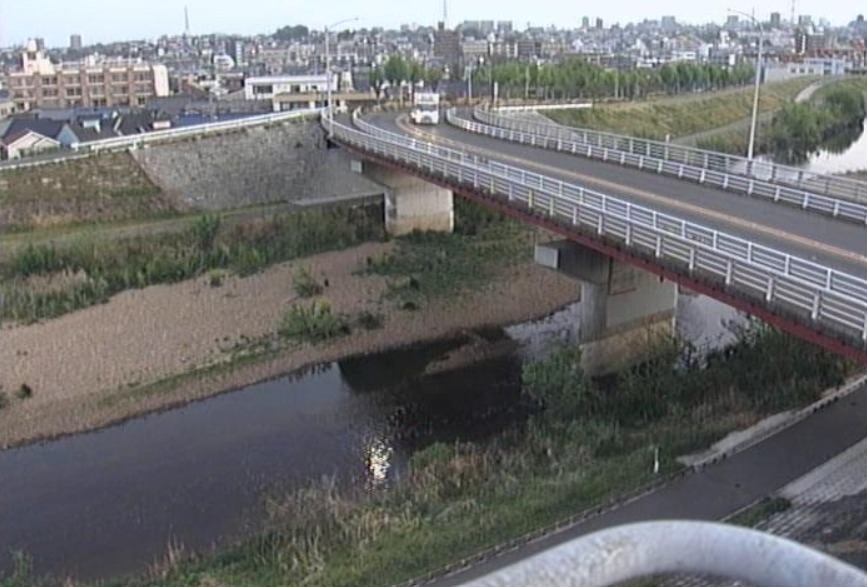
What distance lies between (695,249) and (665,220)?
293 cm

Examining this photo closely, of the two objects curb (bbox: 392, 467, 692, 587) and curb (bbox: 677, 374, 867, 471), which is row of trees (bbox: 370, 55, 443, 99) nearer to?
curb (bbox: 677, 374, 867, 471)

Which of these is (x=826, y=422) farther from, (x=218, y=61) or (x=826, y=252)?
(x=218, y=61)

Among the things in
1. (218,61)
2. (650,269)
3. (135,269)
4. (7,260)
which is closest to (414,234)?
(135,269)

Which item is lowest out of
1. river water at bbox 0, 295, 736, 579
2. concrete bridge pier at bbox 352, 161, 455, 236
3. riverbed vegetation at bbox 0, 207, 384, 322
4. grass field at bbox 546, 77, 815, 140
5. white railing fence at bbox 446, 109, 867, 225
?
river water at bbox 0, 295, 736, 579

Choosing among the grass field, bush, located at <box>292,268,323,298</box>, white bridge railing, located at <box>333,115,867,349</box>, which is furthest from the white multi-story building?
white bridge railing, located at <box>333,115,867,349</box>

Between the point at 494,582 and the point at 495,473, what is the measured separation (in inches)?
761

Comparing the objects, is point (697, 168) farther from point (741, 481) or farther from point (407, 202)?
point (407, 202)

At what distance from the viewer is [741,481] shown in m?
19.4

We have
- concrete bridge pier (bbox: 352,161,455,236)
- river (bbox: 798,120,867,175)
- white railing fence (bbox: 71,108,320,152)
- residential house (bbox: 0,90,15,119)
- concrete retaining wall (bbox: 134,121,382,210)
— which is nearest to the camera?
concrete bridge pier (bbox: 352,161,455,236)

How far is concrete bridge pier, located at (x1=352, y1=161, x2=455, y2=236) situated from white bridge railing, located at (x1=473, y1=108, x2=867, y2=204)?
6137 mm

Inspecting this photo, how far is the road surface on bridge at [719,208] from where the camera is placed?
22.9 m

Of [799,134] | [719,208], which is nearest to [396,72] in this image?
[799,134]

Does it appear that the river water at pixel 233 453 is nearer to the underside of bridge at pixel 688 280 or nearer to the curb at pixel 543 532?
the underside of bridge at pixel 688 280

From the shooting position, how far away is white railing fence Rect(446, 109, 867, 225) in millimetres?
27078
